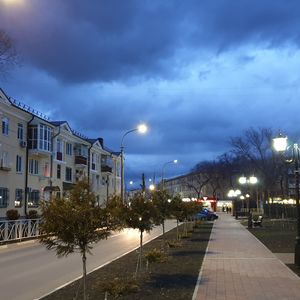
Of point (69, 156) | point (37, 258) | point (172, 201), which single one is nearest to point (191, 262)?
point (37, 258)

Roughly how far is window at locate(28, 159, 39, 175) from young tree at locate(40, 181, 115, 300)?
4432 cm

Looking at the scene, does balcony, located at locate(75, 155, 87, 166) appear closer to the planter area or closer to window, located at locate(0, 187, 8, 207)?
window, located at locate(0, 187, 8, 207)

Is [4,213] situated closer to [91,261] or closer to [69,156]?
[69,156]

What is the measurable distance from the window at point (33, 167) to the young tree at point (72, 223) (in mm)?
44319

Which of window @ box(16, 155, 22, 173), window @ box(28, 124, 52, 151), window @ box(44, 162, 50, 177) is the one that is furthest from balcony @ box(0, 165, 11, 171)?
window @ box(44, 162, 50, 177)

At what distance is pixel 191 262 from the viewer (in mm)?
17484

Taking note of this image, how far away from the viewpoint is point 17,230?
29141 mm

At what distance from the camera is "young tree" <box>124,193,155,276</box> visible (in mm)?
15461

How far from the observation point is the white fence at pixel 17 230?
27438 millimetres

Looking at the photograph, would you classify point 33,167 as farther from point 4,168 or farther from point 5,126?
point 5,126

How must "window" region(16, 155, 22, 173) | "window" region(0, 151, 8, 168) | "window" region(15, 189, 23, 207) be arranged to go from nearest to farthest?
"window" region(0, 151, 8, 168)
"window" region(15, 189, 23, 207)
"window" region(16, 155, 22, 173)

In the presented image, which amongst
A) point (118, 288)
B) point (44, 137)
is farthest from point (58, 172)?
point (118, 288)

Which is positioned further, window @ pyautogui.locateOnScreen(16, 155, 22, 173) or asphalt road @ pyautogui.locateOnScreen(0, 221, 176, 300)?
window @ pyautogui.locateOnScreen(16, 155, 22, 173)

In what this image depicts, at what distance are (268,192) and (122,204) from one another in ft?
227
